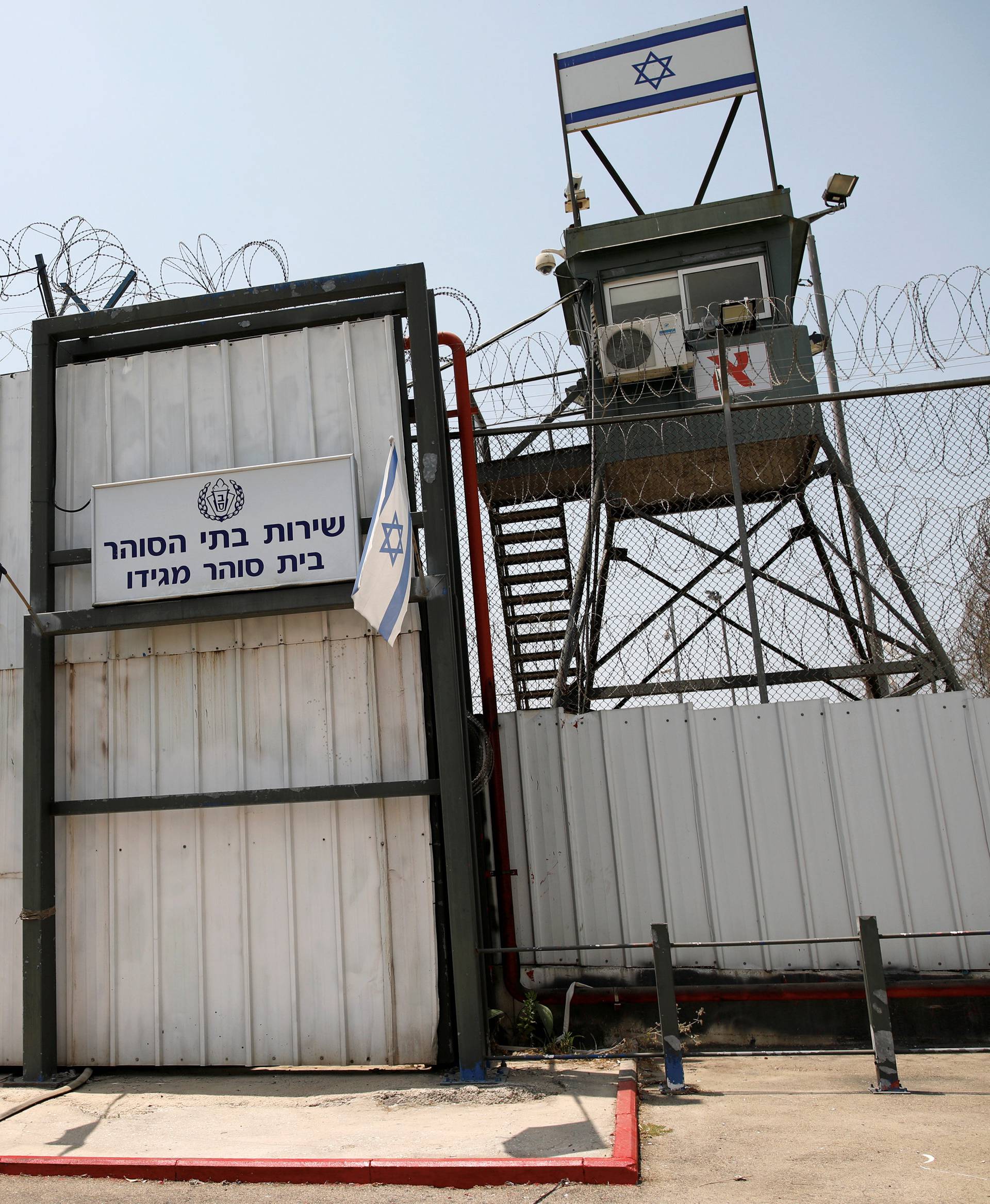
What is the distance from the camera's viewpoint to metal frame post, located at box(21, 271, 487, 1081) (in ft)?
20.4

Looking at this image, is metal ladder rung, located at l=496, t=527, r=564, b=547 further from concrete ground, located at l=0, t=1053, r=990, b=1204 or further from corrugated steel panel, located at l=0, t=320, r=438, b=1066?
concrete ground, located at l=0, t=1053, r=990, b=1204

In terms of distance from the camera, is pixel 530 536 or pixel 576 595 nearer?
pixel 576 595

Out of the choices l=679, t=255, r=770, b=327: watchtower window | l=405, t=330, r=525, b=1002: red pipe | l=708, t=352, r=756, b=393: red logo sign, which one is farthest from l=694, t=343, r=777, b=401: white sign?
l=405, t=330, r=525, b=1002: red pipe

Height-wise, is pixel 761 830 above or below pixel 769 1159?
above

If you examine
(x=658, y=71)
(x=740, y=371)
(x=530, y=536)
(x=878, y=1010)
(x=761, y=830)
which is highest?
(x=658, y=71)

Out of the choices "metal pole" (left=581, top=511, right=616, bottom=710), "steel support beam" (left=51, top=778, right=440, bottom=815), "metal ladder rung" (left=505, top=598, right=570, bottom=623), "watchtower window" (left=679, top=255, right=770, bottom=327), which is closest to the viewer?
"steel support beam" (left=51, top=778, right=440, bottom=815)

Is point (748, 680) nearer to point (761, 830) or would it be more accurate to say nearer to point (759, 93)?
point (761, 830)

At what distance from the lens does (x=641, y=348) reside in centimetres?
1145

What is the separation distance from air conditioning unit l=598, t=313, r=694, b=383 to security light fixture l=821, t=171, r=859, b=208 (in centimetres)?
296

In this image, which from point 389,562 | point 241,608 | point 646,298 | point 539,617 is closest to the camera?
point 389,562

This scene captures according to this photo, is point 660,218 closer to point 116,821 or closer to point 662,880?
point 662,880

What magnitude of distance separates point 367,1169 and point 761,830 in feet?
11.9

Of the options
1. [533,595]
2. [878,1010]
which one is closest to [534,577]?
[533,595]

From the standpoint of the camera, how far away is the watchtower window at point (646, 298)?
1205 cm
